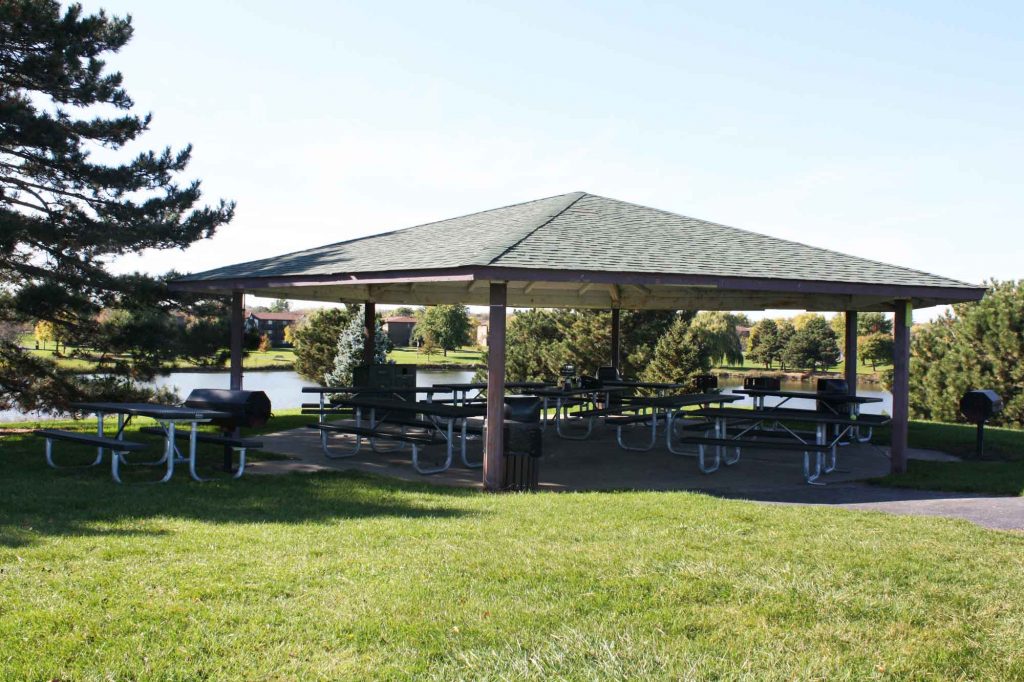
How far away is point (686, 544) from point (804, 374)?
50.8 m

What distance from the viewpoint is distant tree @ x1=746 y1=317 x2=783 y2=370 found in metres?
58.0

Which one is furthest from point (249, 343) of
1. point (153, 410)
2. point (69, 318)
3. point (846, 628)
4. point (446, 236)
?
point (846, 628)

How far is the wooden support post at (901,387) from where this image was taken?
32.1 ft

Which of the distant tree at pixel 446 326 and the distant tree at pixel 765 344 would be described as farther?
the distant tree at pixel 446 326

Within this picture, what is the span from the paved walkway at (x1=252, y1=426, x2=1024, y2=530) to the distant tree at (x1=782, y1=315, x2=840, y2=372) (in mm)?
45520

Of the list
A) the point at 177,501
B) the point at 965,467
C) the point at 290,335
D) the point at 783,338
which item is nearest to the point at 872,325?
the point at 783,338

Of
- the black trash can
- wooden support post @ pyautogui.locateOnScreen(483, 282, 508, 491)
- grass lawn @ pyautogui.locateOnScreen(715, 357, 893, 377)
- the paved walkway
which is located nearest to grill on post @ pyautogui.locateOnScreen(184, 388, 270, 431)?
the paved walkway

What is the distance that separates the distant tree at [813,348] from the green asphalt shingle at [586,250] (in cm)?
4591

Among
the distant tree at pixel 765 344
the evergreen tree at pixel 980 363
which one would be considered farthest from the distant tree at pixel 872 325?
the evergreen tree at pixel 980 363

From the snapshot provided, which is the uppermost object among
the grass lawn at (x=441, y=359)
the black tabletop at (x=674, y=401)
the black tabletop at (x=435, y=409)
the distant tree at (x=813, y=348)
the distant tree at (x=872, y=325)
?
the distant tree at (x=872, y=325)

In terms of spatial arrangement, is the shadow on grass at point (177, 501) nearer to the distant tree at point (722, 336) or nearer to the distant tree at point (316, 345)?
the distant tree at point (316, 345)

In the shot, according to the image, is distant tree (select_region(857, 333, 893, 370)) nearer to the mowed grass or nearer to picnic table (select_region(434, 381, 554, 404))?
picnic table (select_region(434, 381, 554, 404))

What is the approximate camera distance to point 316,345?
3688 cm

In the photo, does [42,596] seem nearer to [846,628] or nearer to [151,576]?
[151,576]
